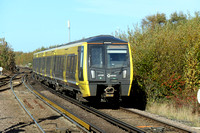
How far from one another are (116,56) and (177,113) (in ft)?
11.9

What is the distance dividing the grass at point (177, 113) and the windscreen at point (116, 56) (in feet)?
9.02

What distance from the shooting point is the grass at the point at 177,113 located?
1122cm

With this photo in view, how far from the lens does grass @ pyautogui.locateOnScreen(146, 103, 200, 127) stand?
11222mm

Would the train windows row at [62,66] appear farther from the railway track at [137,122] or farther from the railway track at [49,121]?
the railway track at [49,121]

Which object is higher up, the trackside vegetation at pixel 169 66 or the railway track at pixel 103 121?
the trackside vegetation at pixel 169 66

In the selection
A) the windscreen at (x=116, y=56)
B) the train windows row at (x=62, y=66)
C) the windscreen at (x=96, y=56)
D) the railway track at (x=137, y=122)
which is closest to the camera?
Answer: the railway track at (x=137, y=122)

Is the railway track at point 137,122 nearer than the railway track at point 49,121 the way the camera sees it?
Yes

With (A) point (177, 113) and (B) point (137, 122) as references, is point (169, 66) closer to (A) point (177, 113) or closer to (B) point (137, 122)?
(A) point (177, 113)

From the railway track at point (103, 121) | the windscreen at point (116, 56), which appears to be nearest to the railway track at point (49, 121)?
the railway track at point (103, 121)

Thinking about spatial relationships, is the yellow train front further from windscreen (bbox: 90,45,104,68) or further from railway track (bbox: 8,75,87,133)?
railway track (bbox: 8,75,87,133)

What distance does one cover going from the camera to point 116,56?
13.4 m

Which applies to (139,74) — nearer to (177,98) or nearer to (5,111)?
(177,98)

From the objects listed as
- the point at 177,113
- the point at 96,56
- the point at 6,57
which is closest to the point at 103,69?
the point at 96,56

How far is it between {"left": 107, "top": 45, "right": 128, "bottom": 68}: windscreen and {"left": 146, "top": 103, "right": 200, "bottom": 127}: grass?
275 cm
